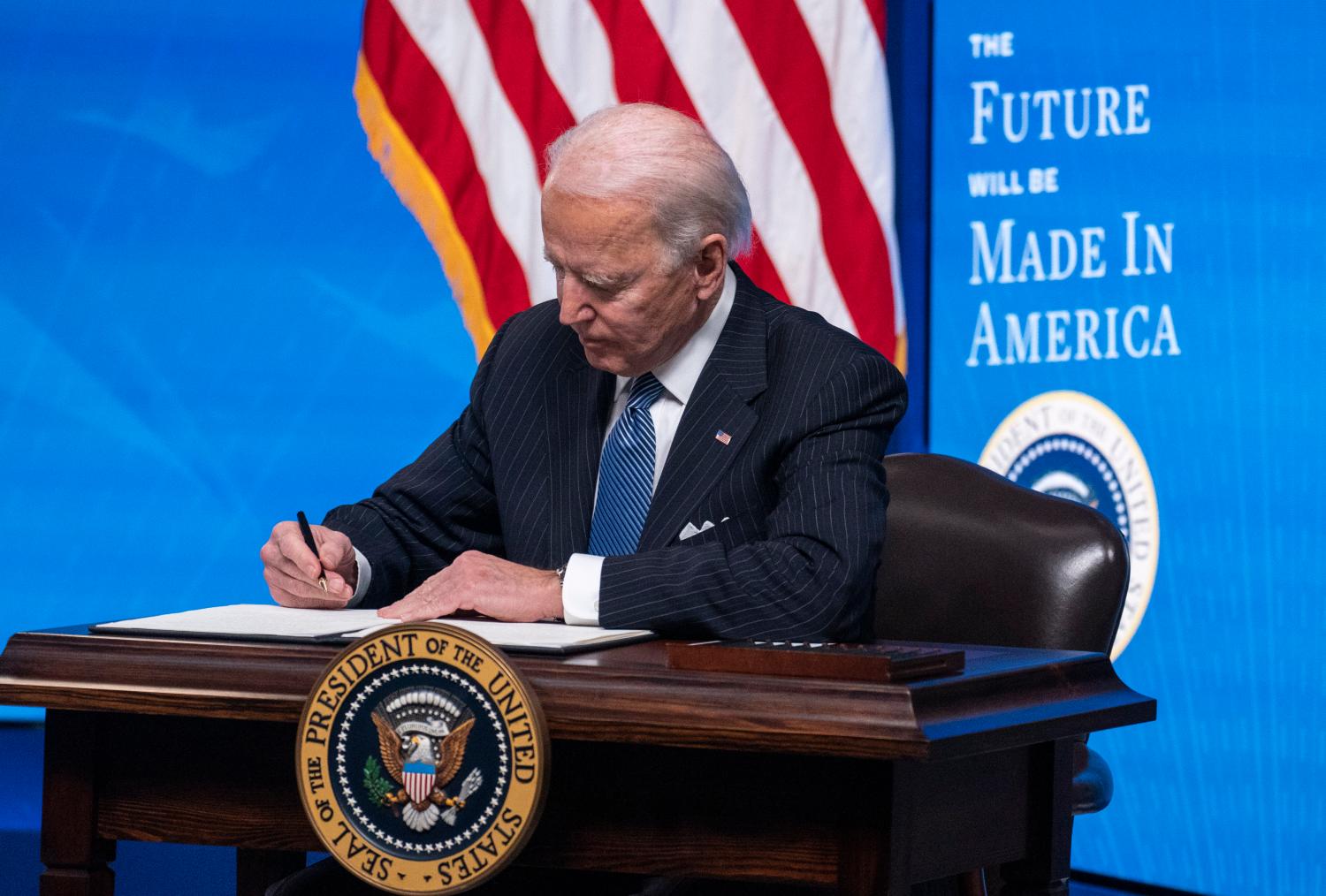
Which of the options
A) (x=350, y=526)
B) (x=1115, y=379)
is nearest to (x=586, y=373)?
(x=350, y=526)

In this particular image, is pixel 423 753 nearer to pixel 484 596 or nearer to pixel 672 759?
pixel 672 759

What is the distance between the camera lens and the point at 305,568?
6.14ft

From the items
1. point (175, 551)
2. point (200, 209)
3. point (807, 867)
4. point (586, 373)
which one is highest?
point (200, 209)

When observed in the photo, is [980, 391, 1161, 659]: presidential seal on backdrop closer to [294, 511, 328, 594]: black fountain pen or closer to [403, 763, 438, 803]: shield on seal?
[294, 511, 328, 594]: black fountain pen

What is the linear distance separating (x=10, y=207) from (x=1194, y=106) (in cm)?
249

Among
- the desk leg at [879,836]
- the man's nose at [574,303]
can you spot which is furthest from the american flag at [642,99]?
the desk leg at [879,836]

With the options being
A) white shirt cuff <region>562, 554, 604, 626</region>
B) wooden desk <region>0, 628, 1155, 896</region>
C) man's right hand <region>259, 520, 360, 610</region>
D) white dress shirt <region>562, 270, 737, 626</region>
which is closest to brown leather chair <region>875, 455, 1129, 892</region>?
white dress shirt <region>562, 270, 737, 626</region>

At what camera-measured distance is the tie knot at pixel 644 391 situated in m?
2.00

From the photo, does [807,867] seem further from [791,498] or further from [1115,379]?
[1115,379]

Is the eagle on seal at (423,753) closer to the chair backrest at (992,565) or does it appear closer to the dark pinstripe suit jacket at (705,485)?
the dark pinstripe suit jacket at (705,485)

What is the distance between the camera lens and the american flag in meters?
3.34

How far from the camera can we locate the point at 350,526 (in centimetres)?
205

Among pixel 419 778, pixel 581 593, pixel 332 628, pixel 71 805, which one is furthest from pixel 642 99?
pixel 419 778

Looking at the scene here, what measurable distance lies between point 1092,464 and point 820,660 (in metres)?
1.98
